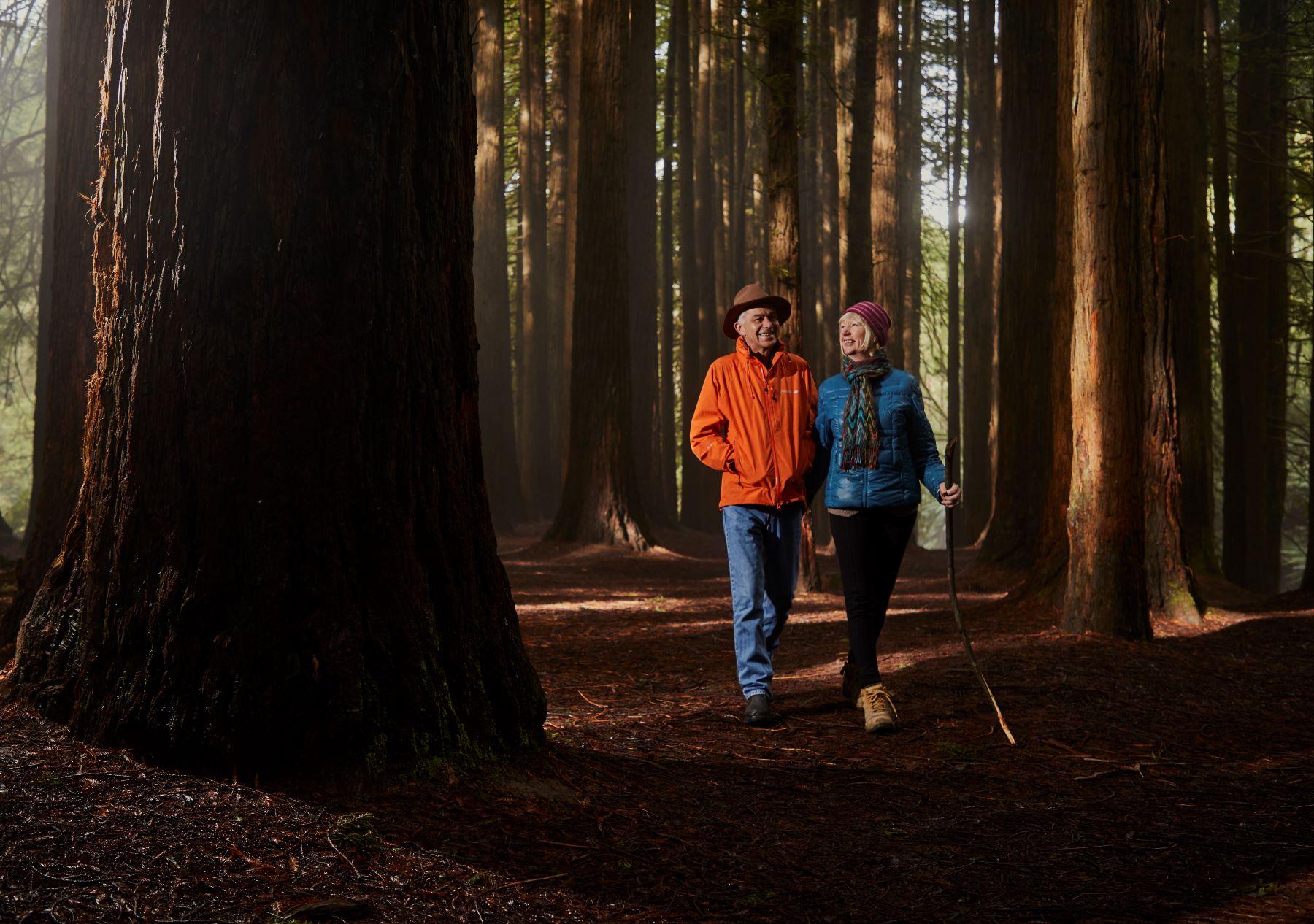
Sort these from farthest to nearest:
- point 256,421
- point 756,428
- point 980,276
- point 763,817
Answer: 1. point 980,276
2. point 756,428
3. point 763,817
4. point 256,421

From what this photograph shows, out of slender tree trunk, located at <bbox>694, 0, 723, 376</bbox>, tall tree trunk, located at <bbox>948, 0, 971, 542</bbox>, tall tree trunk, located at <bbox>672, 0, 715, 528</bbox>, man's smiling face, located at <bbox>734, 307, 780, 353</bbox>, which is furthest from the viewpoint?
tall tree trunk, located at <bbox>948, 0, 971, 542</bbox>

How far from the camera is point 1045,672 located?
6414 mm

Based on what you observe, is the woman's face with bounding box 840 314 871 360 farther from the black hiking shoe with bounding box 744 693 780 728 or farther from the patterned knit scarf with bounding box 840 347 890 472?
the black hiking shoe with bounding box 744 693 780 728

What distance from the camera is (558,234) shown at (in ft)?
74.8

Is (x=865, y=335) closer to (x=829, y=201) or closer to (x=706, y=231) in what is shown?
(x=706, y=231)

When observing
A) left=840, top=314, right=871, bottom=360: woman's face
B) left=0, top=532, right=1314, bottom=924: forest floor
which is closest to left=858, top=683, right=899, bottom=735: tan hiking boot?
left=0, top=532, right=1314, bottom=924: forest floor

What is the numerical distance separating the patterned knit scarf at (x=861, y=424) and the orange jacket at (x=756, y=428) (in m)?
0.25

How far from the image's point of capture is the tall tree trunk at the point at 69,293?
621 centimetres

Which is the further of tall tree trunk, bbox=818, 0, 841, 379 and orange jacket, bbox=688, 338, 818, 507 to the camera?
tall tree trunk, bbox=818, 0, 841, 379

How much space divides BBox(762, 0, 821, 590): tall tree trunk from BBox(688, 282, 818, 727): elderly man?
524 centimetres

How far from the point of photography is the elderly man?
17.6ft

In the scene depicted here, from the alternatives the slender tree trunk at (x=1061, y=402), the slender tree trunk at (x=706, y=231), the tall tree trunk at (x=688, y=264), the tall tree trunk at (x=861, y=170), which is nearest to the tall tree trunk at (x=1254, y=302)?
the tall tree trunk at (x=861, y=170)

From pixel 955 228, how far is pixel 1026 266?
14.7 meters

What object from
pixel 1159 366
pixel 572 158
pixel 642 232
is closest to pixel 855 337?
pixel 1159 366
